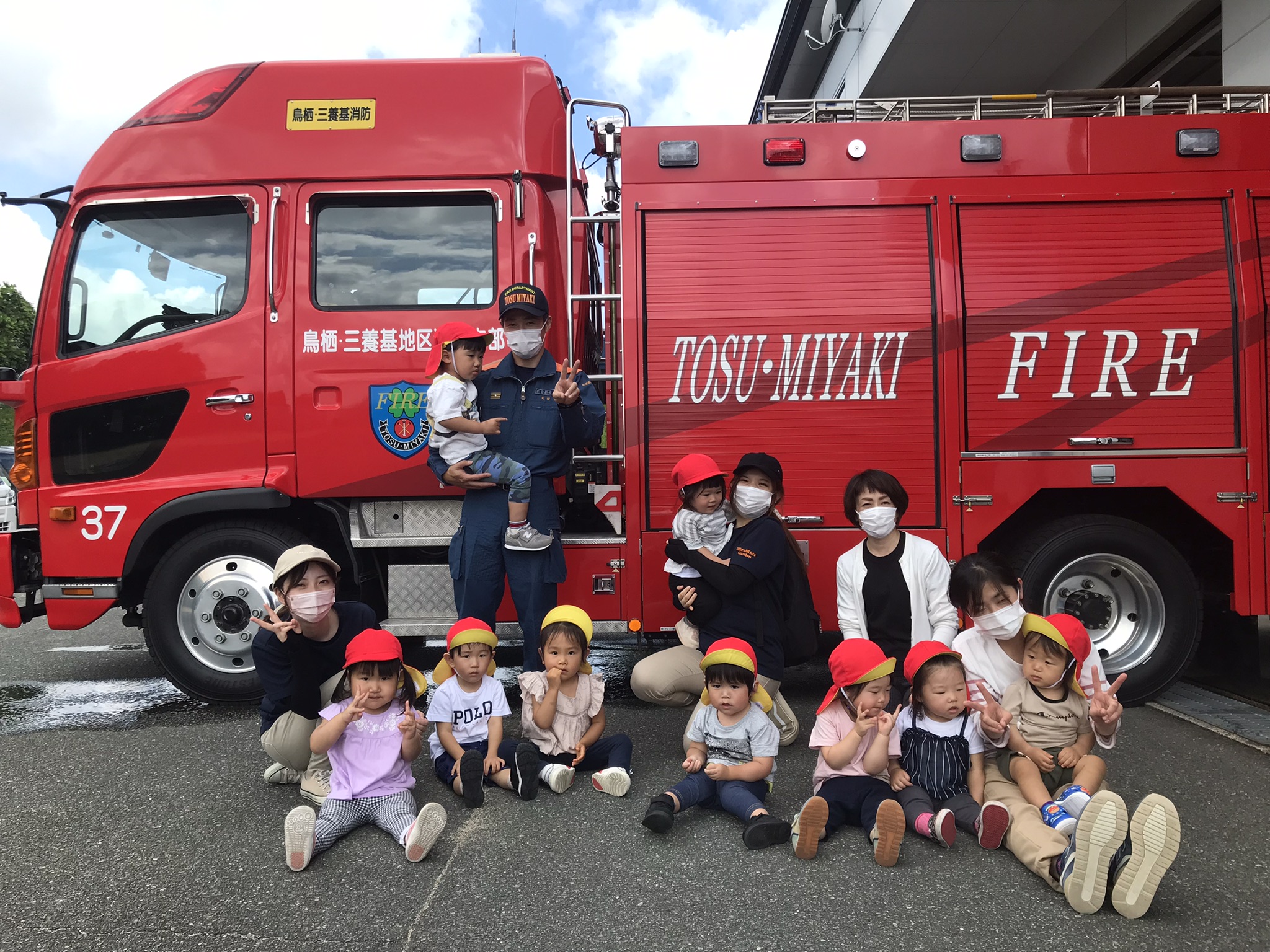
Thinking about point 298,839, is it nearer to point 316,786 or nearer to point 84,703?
point 316,786

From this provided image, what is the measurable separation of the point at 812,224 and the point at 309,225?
272cm

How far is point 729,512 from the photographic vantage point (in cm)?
409

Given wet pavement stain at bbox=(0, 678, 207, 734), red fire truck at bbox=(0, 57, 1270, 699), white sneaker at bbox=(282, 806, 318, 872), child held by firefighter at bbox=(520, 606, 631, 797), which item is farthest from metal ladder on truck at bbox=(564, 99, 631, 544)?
wet pavement stain at bbox=(0, 678, 207, 734)

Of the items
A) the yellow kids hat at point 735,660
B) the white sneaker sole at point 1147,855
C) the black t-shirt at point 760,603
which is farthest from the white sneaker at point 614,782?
the white sneaker sole at point 1147,855

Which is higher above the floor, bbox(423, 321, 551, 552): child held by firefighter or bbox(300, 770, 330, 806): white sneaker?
bbox(423, 321, 551, 552): child held by firefighter

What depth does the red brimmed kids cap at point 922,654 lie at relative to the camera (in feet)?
10.0

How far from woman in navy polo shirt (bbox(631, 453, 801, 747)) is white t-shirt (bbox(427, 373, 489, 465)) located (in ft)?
3.60

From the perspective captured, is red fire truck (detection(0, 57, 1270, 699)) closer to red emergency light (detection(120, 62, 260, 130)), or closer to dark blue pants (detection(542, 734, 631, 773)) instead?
red emergency light (detection(120, 62, 260, 130))

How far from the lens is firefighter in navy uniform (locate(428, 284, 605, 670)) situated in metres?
4.16

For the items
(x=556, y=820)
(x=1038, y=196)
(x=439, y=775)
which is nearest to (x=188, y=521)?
(x=439, y=775)

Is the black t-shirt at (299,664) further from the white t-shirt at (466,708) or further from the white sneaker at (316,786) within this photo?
the white t-shirt at (466,708)

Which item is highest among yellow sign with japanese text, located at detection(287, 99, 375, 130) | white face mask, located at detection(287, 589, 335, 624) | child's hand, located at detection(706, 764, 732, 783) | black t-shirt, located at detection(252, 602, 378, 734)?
yellow sign with japanese text, located at detection(287, 99, 375, 130)

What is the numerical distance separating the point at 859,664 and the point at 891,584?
758 mm

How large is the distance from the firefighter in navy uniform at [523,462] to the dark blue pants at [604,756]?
0.62m
